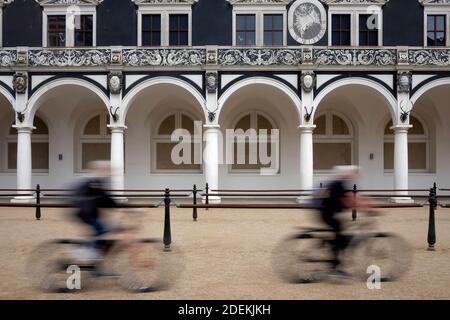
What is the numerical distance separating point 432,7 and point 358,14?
358 cm

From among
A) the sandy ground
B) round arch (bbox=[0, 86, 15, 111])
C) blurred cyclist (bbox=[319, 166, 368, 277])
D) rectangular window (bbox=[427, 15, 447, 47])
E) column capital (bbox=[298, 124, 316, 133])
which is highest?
rectangular window (bbox=[427, 15, 447, 47])

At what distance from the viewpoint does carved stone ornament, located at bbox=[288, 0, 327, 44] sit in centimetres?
2011

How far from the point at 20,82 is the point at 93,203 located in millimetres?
16207

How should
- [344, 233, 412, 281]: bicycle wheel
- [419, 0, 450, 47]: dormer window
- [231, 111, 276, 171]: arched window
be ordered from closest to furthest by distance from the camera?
[344, 233, 412, 281]: bicycle wheel < [419, 0, 450, 47]: dormer window < [231, 111, 276, 171]: arched window

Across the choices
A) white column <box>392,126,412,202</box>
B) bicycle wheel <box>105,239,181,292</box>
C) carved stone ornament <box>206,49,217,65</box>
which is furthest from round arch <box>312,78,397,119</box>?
bicycle wheel <box>105,239,181,292</box>

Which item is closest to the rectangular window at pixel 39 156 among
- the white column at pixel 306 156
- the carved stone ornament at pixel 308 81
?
the white column at pixel 306 156

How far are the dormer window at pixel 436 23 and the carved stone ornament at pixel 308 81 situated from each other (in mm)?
6130

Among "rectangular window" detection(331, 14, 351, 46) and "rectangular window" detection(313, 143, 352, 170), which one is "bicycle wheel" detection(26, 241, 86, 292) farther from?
"rectangular window" detection(313, 143, 352, 170)

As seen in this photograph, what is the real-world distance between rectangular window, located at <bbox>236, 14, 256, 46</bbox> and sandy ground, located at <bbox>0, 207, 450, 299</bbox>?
9.64 meters

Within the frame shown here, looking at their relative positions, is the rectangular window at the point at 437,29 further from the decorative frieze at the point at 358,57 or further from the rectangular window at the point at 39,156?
the rectangular window at the point at 39,156

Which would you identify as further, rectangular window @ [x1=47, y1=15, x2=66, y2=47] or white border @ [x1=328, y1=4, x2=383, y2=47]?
rectangular window @ [x1=47, y1=15, x2=66, y2=47]

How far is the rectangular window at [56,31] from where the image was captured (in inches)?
814

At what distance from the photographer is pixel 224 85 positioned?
1931 centimetres

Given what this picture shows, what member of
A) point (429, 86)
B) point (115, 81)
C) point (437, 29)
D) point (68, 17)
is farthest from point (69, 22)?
point (437, 29)
